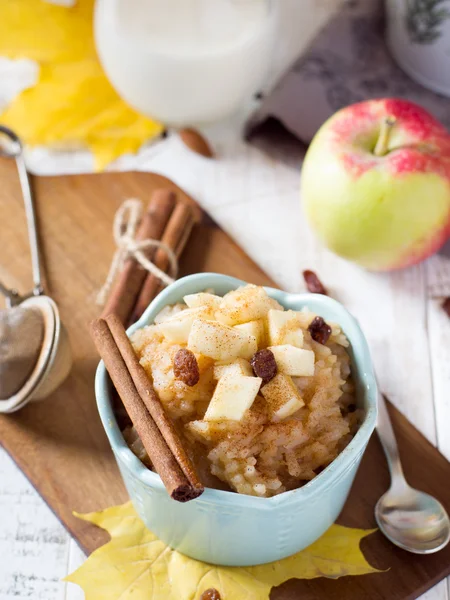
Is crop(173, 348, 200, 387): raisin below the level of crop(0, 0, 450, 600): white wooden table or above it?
above

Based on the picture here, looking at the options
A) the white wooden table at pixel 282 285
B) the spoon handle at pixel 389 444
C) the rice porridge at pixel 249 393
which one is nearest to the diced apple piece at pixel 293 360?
the rice porridge at pixel 249 393

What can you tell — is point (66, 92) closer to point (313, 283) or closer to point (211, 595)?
point (313, 283)

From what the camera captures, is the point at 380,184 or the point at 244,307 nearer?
the point at 244,307

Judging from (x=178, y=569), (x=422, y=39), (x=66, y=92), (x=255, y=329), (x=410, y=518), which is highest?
(x=422, y=39)

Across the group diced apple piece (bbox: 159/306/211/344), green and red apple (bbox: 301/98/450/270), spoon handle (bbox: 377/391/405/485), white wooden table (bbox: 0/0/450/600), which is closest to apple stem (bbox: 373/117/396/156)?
green and red apple (bbox: 301/98/450/270)

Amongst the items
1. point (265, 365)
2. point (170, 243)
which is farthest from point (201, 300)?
point (170, 243)

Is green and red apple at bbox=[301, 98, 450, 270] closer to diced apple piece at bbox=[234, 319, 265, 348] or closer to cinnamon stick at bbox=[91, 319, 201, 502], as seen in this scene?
diced apple piece at bbox=[234, 319, 265, 348]

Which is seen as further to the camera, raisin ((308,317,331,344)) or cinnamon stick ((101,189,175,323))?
cinnamon stick ((101,189,175,323))
